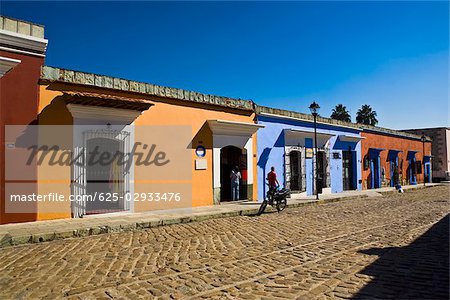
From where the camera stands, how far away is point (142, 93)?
11125 mm

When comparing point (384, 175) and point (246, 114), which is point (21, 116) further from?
point (384, 175)

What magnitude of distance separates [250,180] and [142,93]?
5925 millimetres

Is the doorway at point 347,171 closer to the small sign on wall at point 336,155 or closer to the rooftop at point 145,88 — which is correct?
the small sign on wall at point 336,155

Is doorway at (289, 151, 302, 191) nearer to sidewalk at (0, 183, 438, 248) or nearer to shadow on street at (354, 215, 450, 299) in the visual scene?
sidewalk at (0, 183, 438, 248)

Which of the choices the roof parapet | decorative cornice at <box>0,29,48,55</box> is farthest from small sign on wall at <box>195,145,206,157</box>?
decorative cornice at <box>0,29,48,55</box>

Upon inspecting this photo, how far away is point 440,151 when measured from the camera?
35562 millimetres

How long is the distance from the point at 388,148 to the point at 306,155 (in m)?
11.1

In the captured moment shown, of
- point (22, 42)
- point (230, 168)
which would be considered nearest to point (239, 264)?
point (22, 42)

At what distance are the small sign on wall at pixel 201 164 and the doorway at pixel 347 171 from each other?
1121 centimetres

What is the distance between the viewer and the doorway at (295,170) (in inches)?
673

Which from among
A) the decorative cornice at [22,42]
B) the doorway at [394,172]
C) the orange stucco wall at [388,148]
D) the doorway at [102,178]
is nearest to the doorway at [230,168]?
the doorway at [102,178]

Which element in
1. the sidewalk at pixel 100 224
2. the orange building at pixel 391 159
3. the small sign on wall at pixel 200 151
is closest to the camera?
the sidewalk at pixel 100 224

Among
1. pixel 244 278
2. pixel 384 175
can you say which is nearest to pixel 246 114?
pixel 244 278

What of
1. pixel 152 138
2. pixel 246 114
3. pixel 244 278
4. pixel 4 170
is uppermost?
pixel 246 114
